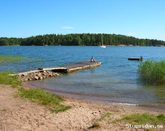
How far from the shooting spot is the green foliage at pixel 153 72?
106ft

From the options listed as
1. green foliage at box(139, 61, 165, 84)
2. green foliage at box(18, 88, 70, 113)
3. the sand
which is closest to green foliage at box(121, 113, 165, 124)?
the sand

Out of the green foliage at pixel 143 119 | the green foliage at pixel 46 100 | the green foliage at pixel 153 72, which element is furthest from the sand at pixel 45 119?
the green foliage at pixel 153 72

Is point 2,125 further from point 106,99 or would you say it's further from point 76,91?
point 76,91

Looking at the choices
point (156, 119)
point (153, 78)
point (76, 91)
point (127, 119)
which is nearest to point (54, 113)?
point (127, 119)

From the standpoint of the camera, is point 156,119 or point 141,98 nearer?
point 156,119

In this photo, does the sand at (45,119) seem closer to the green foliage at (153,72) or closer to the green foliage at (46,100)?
the green foliage at (46,100)

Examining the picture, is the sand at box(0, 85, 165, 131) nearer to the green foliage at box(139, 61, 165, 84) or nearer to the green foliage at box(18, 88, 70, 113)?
the green foliage at box(18, 88, 70, 113)

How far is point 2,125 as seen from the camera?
11.9 meters

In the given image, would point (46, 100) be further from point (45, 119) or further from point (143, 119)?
point (143, 119)

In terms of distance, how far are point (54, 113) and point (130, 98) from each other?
10.7m

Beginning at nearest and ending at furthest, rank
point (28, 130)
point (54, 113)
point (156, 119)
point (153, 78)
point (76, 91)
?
1. point (28, 130)
2. point (156, 119)
3. point (54, 113)
4. point (76, 91)
5. point (153, 78)

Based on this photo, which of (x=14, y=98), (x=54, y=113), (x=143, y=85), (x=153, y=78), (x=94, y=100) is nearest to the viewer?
(x=54, y=113)

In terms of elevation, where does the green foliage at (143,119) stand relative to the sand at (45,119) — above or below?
below

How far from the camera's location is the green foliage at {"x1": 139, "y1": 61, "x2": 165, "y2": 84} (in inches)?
1277
